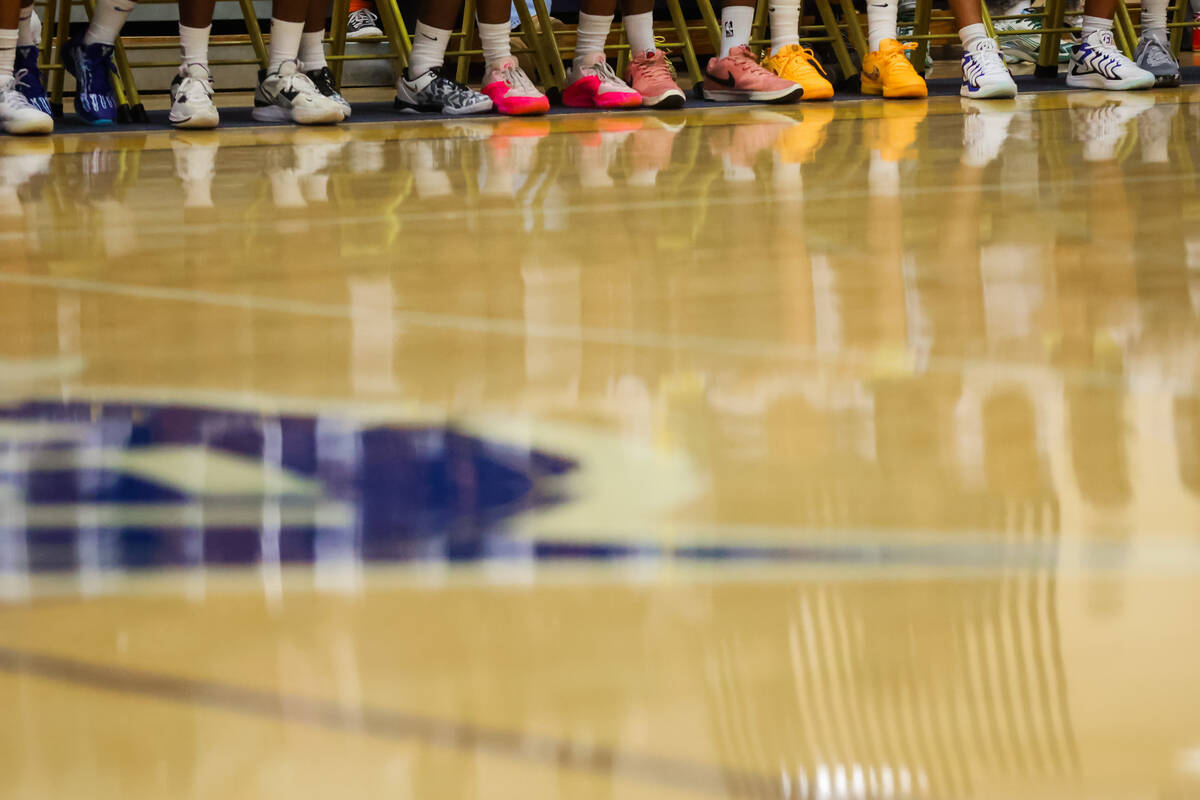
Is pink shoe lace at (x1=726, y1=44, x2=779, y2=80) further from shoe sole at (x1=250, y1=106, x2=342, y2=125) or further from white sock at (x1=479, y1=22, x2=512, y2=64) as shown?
shoe sole at (x1=250, y1=106, x2=342, y2=125)

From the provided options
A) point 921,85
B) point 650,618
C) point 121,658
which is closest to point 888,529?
point 650,618

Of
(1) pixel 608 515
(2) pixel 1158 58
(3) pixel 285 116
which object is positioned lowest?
(3) pixel 285 116

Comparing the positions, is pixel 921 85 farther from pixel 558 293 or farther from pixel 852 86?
pixel 558 293

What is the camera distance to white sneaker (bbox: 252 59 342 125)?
2703 mm

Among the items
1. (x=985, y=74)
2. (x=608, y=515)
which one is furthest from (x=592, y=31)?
(x=608, y=515)

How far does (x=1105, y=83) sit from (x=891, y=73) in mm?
470

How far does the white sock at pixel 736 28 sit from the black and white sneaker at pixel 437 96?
568 millimetres

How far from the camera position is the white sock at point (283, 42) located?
282 cm

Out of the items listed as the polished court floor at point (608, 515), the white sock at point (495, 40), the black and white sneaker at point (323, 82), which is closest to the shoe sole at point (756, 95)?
the white sock at point (495, 40)

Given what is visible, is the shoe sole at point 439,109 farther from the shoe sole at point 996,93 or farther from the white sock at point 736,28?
the shoe sole at point 996,93

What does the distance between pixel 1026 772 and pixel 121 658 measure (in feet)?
0.73

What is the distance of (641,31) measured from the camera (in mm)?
3176

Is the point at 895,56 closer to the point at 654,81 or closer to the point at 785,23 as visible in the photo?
the point at 785,23

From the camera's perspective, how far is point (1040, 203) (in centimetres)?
131
